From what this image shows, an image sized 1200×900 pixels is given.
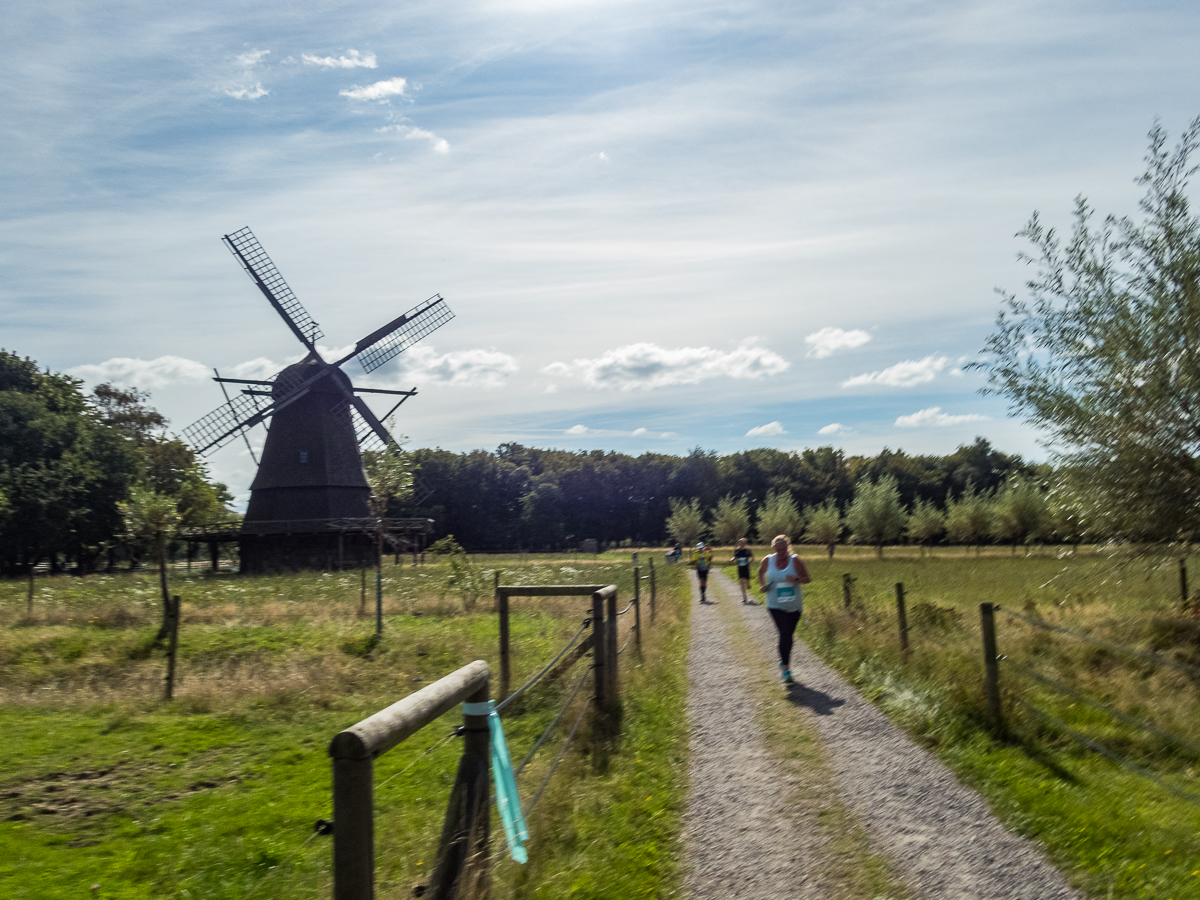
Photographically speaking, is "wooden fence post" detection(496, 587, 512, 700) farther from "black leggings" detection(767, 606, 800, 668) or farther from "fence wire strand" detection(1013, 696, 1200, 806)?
"fence wire strand" detection(1013, 696, 1200, 806)

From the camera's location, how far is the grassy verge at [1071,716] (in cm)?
513

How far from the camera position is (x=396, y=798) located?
23.9 feet

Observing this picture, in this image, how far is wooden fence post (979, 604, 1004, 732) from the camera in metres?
7.77

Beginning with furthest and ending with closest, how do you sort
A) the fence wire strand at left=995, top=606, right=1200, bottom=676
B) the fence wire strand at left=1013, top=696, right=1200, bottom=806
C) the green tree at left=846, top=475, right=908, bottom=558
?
the green tree at left=846, top=475, right=908, bottom=558 → the fence wire strand at left=1013, top=696, right=1200, bottom=806 → the fence wire strand at left=995, top=606, right=1200, bottom=676

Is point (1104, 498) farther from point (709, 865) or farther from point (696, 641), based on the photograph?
point (709, 865)

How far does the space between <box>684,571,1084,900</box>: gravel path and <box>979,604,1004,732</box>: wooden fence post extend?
0.90 metres

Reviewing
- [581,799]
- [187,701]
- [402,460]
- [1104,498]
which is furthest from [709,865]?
[402,460]

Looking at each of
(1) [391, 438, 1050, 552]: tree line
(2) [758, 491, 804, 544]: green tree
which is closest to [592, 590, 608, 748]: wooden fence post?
(2) [758, 491, 804, 544]: green tree

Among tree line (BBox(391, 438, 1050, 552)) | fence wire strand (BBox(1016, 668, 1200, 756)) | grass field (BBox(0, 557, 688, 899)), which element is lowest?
grass field (BBox(0, 557, 688, 899))

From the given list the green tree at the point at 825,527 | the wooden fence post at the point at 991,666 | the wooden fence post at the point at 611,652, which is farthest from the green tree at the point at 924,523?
the wooden fence post at the point at 611,652

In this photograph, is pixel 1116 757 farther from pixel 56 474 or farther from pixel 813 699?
pixel 56 474

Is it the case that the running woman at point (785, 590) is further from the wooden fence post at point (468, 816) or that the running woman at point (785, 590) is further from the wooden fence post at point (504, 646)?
the wooden fence post at point (468, 816)

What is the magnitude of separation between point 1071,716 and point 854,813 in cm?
411

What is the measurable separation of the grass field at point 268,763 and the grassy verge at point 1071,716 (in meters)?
2.42
